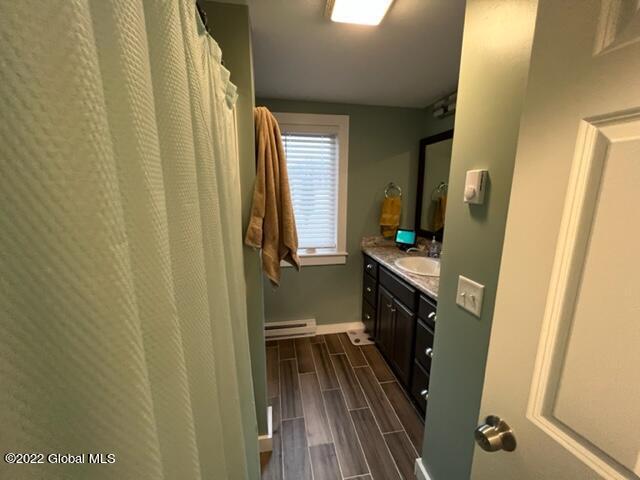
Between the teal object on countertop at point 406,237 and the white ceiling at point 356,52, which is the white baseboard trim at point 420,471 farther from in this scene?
the white ceiling at point 356,52

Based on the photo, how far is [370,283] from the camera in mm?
2617

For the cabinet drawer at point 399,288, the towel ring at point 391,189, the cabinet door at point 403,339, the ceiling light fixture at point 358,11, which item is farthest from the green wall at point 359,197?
the ceiling light fixture at point 358,11

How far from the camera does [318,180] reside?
262cm

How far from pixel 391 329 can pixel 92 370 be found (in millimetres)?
2144

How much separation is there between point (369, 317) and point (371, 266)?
54 centimetres

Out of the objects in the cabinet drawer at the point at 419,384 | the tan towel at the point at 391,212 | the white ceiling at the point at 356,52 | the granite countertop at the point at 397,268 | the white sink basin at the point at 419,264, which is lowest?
the cabinet drawer at the point at 419,384

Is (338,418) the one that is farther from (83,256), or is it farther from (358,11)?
(358,11)

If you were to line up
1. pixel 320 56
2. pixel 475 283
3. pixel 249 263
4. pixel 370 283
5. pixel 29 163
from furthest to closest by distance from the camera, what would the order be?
pixel 370 283
pixel 320 56
pixel 249 263
pixel 475 283
pixel 29 163

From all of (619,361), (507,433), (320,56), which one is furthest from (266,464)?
(320,56)

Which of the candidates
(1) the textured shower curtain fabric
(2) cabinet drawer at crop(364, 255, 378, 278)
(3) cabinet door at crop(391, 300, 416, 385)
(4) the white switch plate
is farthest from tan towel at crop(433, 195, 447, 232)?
(1) the textured shower curtain fabric

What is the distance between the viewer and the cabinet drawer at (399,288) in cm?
177

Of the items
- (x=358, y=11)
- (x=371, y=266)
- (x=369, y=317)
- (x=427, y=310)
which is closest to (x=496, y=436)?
(x=427, y=310)

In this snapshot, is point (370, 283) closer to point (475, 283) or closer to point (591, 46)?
point (475, 283)

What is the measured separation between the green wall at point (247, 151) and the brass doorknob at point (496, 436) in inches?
28.3
